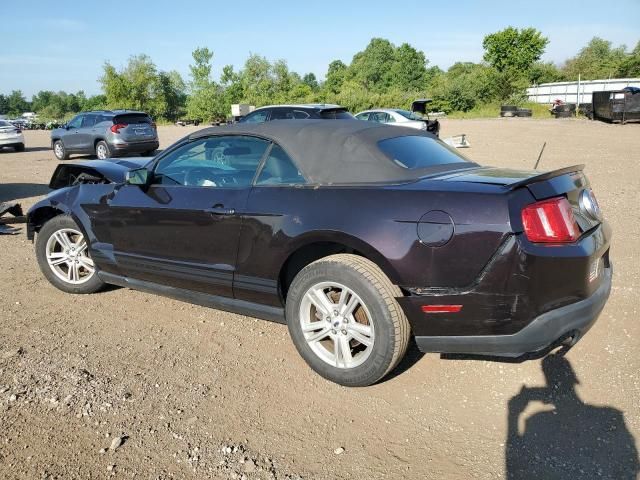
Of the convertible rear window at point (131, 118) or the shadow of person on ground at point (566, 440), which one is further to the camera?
the convertible rear window at point (131, 118)

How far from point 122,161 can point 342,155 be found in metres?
2.75

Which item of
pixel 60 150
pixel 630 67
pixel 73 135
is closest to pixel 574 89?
pixel 630 67

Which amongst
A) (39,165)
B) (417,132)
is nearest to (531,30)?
(39,165)

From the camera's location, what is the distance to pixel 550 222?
263 cm

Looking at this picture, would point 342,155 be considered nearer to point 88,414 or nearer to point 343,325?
point 343,325

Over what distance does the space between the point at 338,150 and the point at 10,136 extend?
2105cm

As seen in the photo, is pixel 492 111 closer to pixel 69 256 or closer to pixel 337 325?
pixel 69 256

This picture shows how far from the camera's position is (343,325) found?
3.02 m

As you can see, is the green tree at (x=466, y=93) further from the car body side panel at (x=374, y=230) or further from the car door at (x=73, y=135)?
the car body side panel at (x=374, y=230)

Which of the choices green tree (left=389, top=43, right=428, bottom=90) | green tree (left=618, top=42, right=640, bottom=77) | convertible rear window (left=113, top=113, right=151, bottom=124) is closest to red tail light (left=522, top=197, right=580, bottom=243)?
convertible rear window (left=113, top=113, right=151, bottom=124)

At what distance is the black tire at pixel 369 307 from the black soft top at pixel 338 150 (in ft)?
1.74

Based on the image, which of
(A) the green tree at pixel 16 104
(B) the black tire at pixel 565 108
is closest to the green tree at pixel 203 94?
(B) the black tire at pixel 565 108

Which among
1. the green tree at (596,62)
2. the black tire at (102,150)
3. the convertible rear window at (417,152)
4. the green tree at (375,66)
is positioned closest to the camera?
the convertible rear window at (417,152)

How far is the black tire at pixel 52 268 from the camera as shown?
14.8ft
